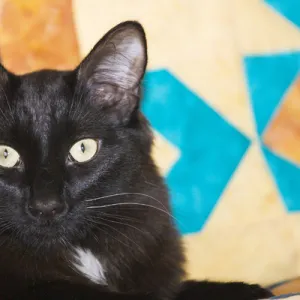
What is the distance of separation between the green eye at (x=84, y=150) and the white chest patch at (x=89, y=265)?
8.8 inches

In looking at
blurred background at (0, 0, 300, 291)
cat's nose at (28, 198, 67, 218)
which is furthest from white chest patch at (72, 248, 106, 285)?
blurred background at (0, 0, 300, 291)

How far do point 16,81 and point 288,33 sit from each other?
3.09 ft

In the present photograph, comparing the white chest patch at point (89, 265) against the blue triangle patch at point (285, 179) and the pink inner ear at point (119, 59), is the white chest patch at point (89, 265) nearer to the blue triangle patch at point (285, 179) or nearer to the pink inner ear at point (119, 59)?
the pink inner ear at point (119, 59)

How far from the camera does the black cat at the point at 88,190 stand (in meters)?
1.30

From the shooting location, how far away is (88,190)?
137 centimetres

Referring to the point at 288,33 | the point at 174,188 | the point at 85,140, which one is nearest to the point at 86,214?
the point at 85,140

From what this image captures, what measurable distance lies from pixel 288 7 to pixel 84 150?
927 millimetres

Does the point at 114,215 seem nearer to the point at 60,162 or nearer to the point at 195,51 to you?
the point at 60,162

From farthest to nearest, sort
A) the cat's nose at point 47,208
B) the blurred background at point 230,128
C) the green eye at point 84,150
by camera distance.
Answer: the blurred background at point 230,128
the green eye at point 84,150
the cat's nose at point 47,208

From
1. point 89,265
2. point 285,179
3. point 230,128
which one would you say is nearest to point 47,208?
point 89,265

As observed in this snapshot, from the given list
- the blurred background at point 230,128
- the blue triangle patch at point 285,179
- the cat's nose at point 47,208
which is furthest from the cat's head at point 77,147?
the blue triangle patch at point 285,179

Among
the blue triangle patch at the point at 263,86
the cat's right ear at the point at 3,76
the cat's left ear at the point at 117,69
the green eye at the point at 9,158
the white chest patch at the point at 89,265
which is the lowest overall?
the white chest patch at the point at 89,265

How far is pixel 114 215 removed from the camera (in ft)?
4.72

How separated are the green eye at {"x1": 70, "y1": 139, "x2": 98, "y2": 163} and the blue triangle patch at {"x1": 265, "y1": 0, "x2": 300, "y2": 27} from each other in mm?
862
